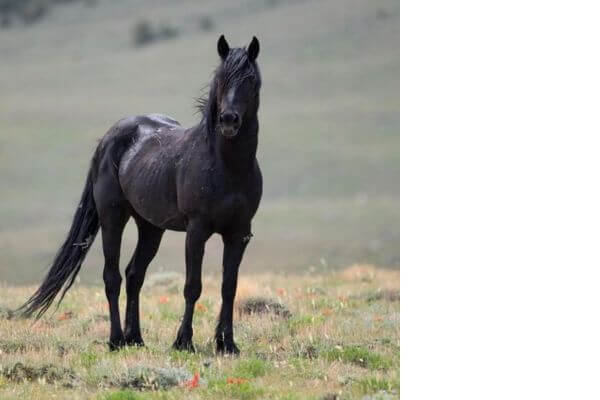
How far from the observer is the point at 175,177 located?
6.02 m

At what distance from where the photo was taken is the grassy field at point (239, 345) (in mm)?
5312

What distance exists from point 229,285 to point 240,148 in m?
0.84

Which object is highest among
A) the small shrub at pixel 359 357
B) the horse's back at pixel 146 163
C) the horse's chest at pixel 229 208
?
the horse's back at pixel 146 163

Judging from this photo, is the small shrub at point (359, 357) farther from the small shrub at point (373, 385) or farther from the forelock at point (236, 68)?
the forelock at point (236, 68)

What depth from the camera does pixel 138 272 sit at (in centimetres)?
641

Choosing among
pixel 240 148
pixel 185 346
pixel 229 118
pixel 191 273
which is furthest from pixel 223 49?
pixel 185 346

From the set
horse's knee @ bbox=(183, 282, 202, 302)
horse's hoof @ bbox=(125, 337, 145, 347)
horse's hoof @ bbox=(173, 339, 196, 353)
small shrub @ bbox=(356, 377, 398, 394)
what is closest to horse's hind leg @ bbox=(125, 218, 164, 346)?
horse's hoof @ bbox=(125, 337, 145, 347)

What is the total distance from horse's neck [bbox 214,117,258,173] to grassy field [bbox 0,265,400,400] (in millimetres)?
1145

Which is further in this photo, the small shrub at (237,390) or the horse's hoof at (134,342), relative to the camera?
the horse's hoof at (134,342)

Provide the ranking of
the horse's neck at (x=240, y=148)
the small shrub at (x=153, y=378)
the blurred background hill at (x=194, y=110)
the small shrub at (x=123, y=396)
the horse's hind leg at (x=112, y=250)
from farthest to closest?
1. the blurred background hill at (x=194, y=110)
2. the horse's hind leg at (x=112, y=250)
3. the horse's neck at (x=240, y=148)
4. the small shrub at (x=153, y=378)
5. the small shrub at (x=123, y=396)

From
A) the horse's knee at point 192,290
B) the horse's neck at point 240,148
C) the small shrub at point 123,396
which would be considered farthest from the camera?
the horse's knee at point 192,290

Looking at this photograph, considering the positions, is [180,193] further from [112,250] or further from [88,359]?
[88,359]

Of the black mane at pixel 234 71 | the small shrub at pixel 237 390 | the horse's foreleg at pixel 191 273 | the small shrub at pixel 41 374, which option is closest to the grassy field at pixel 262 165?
the horse's foreleg at pixel 191 273
